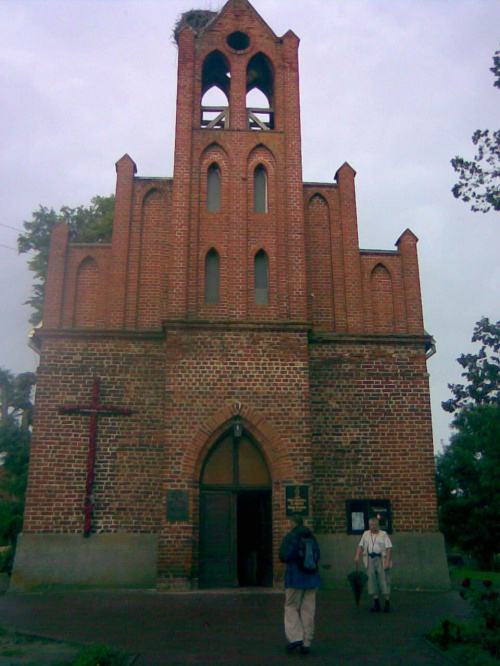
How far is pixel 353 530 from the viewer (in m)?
13.6

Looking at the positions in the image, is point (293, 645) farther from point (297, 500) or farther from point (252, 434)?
point (252, 434)

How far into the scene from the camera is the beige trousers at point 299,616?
7.21 metres

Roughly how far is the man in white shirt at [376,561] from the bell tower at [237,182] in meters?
5.06

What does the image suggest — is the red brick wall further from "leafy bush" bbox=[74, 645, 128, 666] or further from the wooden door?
"leafy bush" bbox=[74, 645, 128, 666]

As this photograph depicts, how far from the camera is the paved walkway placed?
688 cm

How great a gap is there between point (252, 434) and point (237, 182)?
227 inches

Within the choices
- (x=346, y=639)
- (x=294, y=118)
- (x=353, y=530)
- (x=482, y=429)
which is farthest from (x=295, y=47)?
(x=482, y=429)

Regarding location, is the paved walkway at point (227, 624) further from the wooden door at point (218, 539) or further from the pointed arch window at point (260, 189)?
the pointed arch window at point (260, 189)

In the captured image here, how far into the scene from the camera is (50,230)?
2306 centimetres

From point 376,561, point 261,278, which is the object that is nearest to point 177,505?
point 376,561

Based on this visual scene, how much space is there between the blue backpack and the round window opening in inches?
516

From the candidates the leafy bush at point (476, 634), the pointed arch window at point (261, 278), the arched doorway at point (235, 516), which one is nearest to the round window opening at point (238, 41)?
the pointed arch window at point (261, 278)

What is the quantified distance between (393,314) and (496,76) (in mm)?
5461

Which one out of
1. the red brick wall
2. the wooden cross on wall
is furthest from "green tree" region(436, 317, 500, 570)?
the wooden cross on wall
